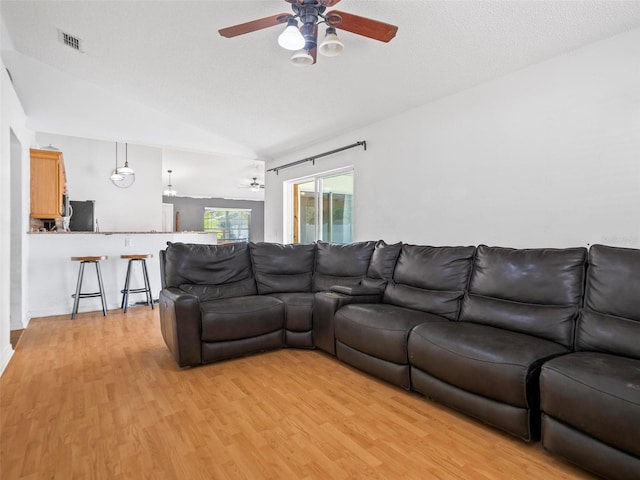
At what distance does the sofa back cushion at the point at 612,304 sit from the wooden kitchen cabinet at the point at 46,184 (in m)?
5.58

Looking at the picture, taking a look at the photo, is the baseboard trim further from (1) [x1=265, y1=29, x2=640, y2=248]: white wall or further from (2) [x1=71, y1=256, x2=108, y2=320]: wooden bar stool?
(1) [x1=265, y1=29, x2=640, y2=248]: white wall

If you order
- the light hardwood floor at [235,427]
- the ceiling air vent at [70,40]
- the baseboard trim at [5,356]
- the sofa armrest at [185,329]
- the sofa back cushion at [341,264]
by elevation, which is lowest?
the light hardwood floor at [235,427]

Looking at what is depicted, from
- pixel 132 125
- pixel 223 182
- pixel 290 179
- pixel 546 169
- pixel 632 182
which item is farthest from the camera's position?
pixel 223 182

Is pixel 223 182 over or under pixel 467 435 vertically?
over

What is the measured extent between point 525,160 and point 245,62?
276cm

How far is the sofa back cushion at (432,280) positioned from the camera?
106 inches

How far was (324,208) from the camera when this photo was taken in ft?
18.1

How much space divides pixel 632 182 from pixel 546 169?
1.83 feet

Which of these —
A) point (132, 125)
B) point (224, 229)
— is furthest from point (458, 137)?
point (224, 229)

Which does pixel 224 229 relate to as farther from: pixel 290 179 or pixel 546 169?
pixel 546 169

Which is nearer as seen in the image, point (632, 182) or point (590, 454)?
point (590, 454)

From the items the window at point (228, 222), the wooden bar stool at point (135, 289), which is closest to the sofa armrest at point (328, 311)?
the wooden bar stool at point (135, 289)

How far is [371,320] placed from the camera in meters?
2.67

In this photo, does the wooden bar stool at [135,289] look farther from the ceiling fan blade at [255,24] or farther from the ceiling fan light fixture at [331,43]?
the ceiling fan light fixture at [331,43]
